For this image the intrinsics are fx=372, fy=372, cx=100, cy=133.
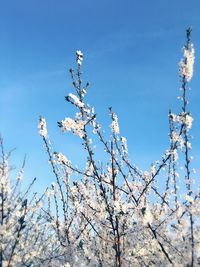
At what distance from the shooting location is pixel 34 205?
11.9 metres

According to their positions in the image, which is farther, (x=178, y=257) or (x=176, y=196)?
(x=176, y=196)

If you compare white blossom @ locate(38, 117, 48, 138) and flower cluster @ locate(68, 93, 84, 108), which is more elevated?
white blossom @ locate(38, 117, 48, 138)

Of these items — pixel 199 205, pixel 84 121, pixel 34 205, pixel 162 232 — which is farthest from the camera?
pixel 34 205

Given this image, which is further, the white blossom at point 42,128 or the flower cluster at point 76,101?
the white blossom at point 42,128

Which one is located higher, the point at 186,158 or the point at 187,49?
the point at 187,49

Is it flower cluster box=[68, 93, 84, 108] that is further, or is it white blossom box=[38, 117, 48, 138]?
white blossom box=[38, 117, 48, 138]

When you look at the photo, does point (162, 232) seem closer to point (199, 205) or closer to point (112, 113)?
point (199, 205)

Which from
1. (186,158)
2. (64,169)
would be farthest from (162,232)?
(64,169)

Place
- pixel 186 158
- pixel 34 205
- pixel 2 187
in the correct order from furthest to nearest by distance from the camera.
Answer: pixel 34 205
pixel 2 187
pixel 186 158

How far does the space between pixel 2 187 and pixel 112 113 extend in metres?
3.69

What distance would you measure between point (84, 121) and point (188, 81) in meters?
1.83

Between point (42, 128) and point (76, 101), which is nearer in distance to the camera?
point (76, 101)

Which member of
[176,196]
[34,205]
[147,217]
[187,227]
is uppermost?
[34,205]

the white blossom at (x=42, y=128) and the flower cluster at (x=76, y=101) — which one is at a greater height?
the white blossom at (x=42, y=128)
